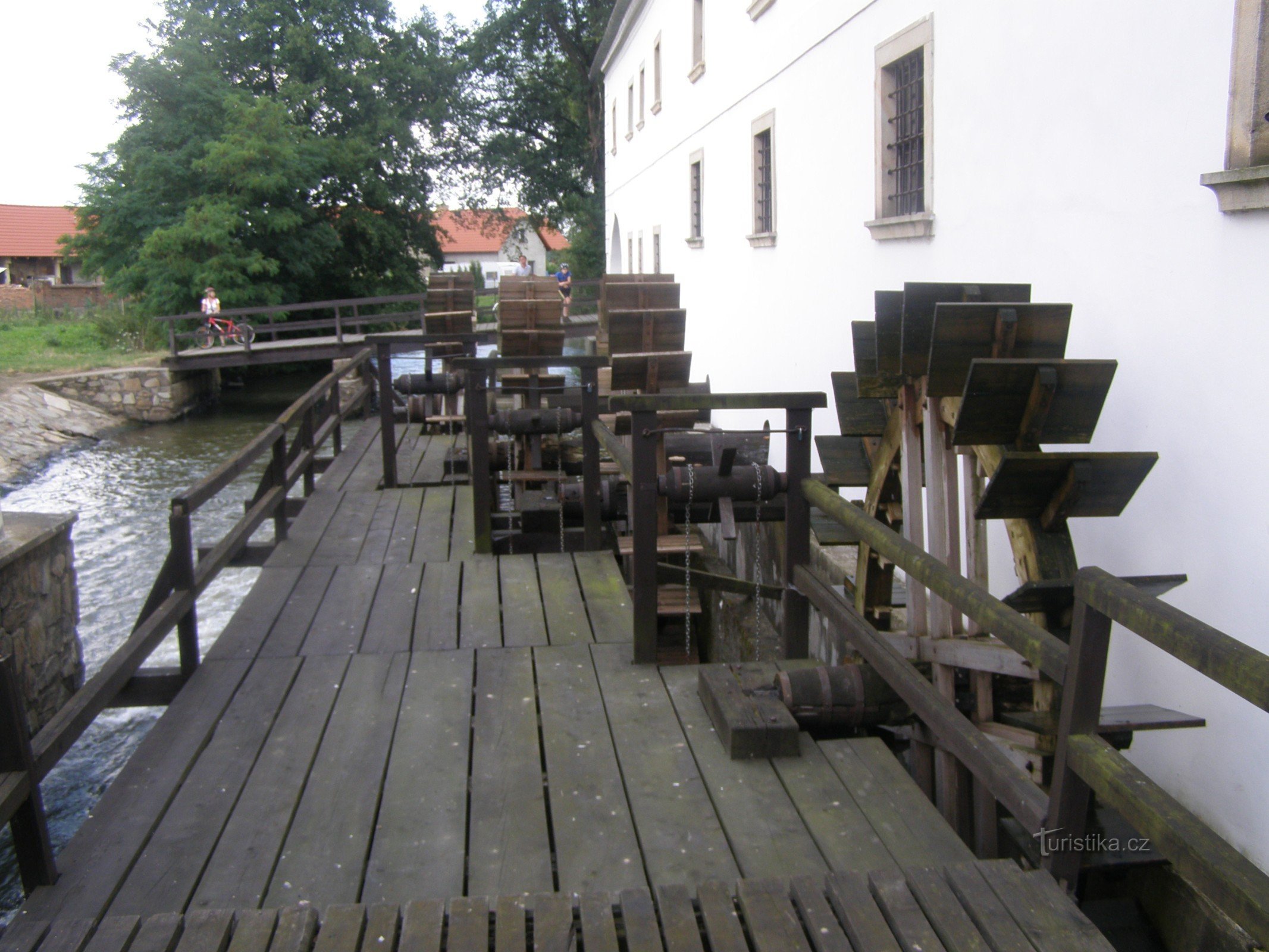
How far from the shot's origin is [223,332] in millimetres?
24453

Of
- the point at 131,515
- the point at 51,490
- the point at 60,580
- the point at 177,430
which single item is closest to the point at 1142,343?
the point at 60,580

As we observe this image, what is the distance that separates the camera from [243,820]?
9.50 ft

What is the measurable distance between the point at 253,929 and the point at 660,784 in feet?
3.84

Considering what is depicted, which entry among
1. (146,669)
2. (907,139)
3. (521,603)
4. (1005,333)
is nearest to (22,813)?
(146,669)

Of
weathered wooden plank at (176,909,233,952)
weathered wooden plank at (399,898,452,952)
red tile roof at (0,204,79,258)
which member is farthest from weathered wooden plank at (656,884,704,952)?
red tile roof at (0,204,79,258)

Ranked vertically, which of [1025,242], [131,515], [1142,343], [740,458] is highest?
[1025,242]

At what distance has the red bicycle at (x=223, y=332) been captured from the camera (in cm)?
2286

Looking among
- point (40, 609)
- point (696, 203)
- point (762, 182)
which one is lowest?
point (40, 609)

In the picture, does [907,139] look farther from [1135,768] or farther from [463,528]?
[1135,768]

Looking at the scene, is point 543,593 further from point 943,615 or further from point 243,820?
point 243,820

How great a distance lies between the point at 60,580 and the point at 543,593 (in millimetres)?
3507

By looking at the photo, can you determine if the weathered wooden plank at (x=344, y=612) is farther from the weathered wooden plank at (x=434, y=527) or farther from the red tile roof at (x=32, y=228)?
the red tile roof at (x=32, y=228)

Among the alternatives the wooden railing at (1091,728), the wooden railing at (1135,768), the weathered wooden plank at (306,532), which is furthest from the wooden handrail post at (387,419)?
the wooden railing at (1135,768)

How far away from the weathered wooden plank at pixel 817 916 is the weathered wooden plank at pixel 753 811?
196 millimetres
